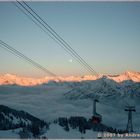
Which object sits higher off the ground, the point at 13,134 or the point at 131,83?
the point at 131,83

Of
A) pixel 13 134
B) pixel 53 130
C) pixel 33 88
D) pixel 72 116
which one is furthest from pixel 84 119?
pixel 13 134

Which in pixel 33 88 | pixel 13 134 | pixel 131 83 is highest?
pixel 131 83

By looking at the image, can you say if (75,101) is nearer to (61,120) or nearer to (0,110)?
(61,120)

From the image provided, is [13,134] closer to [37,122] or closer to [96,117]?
[37,122]

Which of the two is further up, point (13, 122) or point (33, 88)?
point (33, 88)

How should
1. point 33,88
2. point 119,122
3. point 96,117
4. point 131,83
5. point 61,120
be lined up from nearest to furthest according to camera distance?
point 96,117
point 33,88
point 119,122
point 61,120
point 131,83

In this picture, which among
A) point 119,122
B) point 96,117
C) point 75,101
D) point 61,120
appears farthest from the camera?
point 75,101

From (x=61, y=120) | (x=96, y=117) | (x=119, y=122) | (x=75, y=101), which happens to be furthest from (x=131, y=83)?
(x=96, y=117)

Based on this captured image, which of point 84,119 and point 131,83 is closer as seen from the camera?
point 84,119

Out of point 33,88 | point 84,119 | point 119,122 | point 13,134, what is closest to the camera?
A: point 13,134
